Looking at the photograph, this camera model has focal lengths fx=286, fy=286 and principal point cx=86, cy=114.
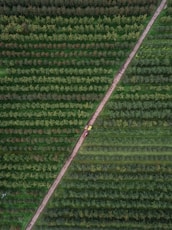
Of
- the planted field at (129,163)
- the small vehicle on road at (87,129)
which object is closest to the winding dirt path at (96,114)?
the small vehicle on road at (87,129)

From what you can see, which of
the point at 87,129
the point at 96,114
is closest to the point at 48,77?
the point at 96,114

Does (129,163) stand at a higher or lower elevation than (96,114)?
lower

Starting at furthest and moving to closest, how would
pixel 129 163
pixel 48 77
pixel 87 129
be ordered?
pixel 48 77, pixel 87 129, pixel 129 163

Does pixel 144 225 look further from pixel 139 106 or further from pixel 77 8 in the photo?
pixel 77 8

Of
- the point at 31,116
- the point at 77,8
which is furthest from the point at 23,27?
the point at 31,116

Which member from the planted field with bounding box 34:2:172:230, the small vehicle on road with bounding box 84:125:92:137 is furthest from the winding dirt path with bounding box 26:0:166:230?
the planted field with bounding box 34:2:172:230

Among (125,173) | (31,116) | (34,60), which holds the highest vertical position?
(34,60)

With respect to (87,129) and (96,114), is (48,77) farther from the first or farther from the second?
(87,129)
